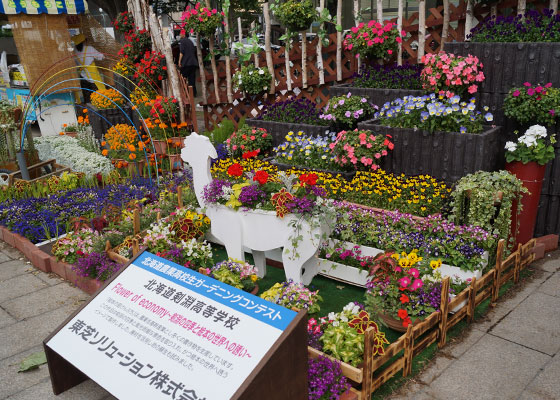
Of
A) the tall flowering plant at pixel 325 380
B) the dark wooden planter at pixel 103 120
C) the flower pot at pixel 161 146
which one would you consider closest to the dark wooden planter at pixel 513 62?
the tall flowering plant at pixel 325 380

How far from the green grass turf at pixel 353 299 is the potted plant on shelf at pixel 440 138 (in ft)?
4.75

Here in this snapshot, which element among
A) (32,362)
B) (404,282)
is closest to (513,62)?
(404,282)

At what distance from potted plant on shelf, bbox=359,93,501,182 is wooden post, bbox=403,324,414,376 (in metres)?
2.88

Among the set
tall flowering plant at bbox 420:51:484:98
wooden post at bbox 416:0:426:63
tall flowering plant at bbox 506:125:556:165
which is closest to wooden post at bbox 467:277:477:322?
tall flowering plant at bbox 506:125:556:165

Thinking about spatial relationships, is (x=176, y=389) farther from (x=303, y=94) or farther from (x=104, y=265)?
(x=303, y=94)

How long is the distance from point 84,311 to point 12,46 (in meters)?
21.3

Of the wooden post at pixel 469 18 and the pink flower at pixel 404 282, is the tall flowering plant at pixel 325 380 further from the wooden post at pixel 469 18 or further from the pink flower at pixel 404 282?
the wooden post at pixel 469 18

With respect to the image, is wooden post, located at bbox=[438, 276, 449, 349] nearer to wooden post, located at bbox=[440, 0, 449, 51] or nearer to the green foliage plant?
the green foliage plant

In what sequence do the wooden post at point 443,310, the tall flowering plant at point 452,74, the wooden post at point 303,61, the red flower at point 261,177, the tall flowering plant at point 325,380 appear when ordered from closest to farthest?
the tall flowering plant at point 325,380
the wooden post at point 443,310
the red flower at point 261,177
the tall flowering plant at point 452,74
the wooden post at point 303,61

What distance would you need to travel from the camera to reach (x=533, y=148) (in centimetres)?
529

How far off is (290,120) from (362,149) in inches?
84.2

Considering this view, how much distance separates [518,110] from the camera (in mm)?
5484

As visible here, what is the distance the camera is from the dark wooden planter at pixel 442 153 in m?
5.75

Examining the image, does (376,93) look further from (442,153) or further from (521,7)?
(521,7)
